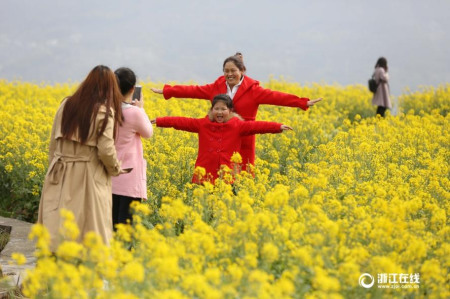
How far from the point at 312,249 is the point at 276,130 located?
2149mm

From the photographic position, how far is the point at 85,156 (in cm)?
464

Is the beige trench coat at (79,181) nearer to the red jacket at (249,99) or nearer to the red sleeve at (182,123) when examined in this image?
the red sleeve at (182,123)

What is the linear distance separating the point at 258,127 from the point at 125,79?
61.6 inches

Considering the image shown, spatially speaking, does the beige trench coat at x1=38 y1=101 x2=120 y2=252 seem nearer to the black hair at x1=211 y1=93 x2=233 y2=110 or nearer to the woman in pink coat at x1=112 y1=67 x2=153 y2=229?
the woman in pink coat at x1=112 y1=67 x2=153 y2=229

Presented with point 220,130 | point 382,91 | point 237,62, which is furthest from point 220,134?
point 382,91

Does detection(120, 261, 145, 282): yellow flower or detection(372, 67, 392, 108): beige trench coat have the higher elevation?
detection(372, 67, 392, 108): beige trench coat

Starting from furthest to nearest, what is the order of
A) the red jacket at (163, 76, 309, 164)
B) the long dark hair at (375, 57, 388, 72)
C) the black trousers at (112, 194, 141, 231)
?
the long dark hair at (375, 57, 388, 72) < the red jacket at (163, 76, 309, 164) < the black trousers at (112, 194, 141, 231)

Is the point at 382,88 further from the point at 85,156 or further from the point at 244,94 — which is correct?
the point at 85,156

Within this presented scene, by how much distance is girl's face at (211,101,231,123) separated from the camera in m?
6.21

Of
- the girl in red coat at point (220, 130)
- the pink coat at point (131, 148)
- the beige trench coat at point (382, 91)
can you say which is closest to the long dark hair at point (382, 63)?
the beige trench coat at point (382, 91)

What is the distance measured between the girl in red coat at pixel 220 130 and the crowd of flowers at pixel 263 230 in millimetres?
205

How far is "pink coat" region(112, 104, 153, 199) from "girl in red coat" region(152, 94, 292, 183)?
1.09m

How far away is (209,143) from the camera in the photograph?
629 centimetres

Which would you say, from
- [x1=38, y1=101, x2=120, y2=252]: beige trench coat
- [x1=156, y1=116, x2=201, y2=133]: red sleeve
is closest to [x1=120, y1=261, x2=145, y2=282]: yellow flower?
[x1=38, y1=101, x2=120, y2=252]: beige trench coat
